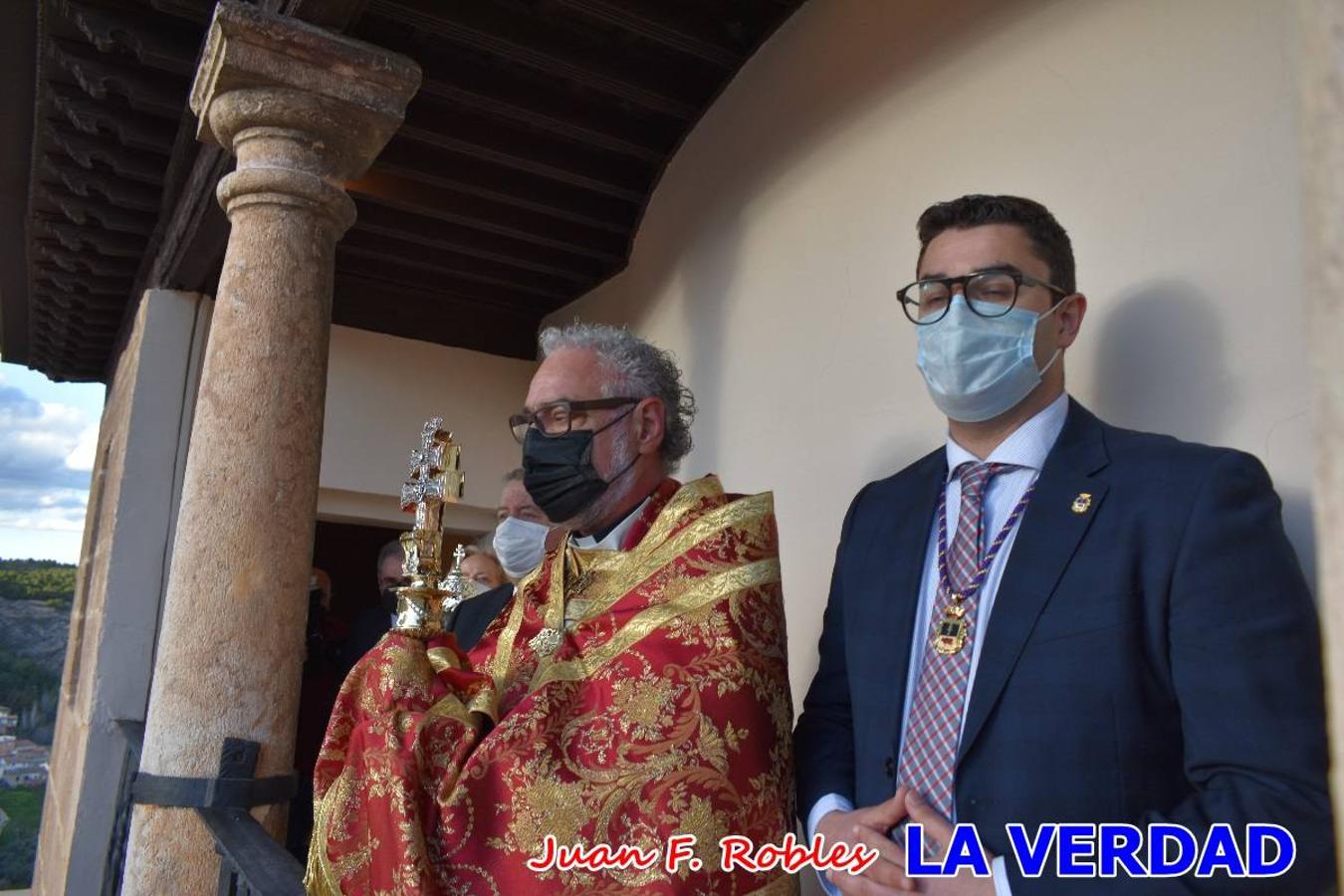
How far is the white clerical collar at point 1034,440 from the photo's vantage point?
1.83 m

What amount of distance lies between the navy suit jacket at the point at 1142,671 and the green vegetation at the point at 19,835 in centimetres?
827

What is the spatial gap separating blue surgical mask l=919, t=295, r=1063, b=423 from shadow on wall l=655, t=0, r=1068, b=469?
4.40 ft

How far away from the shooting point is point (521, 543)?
340cm

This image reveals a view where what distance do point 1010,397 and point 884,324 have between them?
1.41m

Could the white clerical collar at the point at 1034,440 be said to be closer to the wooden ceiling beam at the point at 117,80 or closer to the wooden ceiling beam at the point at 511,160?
the wooden ceiling beam at the point at 511,160

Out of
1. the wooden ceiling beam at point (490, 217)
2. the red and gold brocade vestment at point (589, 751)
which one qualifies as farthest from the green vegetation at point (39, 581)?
the red and gold brocade vestment at point (589, 751)

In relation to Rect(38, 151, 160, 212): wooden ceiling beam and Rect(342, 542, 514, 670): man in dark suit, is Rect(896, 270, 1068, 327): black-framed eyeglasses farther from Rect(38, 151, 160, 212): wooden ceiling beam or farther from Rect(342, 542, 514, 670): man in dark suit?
Rect(38, 151, 160, 212): wooden ceiling beam

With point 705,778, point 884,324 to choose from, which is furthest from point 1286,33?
point 705,778

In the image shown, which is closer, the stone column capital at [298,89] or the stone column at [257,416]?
the stone column at [257,416]

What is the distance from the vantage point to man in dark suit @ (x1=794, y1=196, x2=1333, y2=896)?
137cm

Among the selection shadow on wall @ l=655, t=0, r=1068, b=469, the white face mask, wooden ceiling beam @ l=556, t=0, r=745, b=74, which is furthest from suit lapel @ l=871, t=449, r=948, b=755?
wooden ceiling beam @ l=556, t=0, r=745, b=74

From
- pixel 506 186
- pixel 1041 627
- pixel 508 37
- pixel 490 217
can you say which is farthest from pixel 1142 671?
pixel 490 217

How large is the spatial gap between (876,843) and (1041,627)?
43cm

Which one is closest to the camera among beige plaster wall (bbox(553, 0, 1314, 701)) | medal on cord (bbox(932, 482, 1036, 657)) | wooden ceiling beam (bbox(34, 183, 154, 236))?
medal on cord (bbox(932, 482, 1036, 657))
